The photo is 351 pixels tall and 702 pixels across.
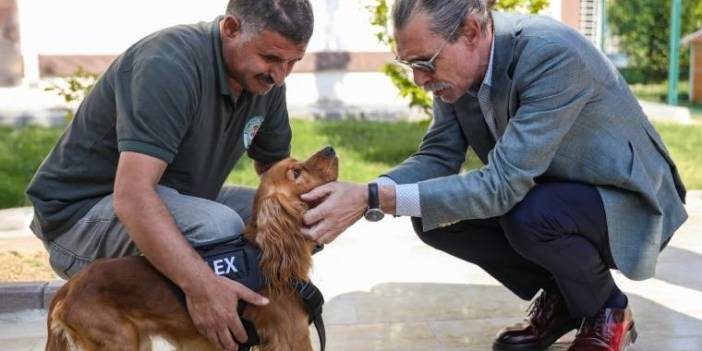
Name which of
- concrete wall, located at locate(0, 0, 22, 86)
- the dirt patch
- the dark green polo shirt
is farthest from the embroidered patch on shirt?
concrete wall, located at locate(0, 0, 22, 86)

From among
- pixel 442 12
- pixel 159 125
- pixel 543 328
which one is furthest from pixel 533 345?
pixel 159 125

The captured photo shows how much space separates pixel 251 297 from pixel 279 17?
2.97 feet

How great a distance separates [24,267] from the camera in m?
4.84

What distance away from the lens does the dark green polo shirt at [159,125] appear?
112 inches

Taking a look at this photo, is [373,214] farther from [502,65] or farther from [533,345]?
[533,345]

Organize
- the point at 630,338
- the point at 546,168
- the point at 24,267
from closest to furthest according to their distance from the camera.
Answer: the point at 546,168 → the point at 630,338 → the point at 24,267

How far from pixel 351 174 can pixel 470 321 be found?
3.63m

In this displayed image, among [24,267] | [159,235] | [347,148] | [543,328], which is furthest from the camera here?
[347,148]

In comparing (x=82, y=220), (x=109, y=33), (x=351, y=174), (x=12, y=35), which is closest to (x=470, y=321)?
(x=82, y=220)

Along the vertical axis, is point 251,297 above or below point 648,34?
above

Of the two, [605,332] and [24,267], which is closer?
[605,332]

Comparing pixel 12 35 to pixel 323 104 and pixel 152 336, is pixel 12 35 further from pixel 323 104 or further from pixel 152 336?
pixel 152 336

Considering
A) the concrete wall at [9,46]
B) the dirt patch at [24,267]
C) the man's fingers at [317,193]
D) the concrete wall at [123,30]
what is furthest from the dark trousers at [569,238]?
the concrete wall at [9,46]

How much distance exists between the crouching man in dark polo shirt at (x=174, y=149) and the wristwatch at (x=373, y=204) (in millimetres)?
466
